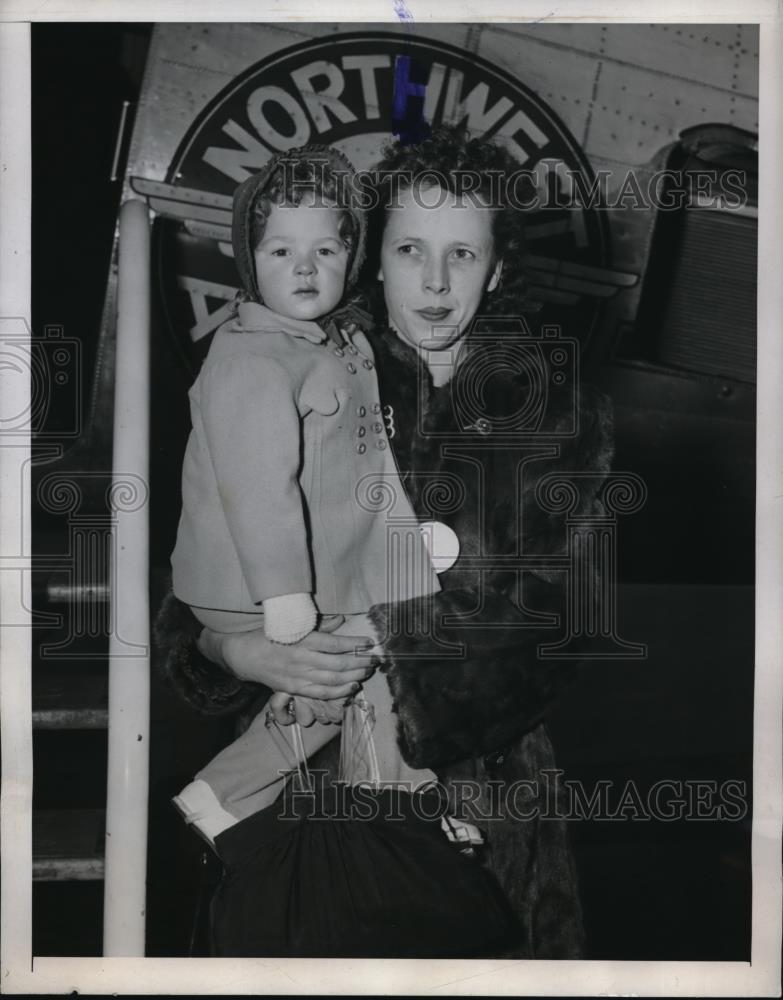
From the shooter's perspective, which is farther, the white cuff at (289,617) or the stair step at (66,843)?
the stair step at (66,843)

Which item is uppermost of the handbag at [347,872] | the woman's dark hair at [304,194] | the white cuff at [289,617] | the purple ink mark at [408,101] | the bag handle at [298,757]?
the purple ink mark at [408,101]

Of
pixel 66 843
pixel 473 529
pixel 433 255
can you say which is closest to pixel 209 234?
pixel 433 255

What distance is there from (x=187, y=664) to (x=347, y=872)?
46cm

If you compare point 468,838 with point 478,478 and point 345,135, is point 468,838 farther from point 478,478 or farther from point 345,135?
point 345,135

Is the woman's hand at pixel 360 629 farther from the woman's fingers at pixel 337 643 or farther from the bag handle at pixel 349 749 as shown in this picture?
the bag handle at pixel 349 749

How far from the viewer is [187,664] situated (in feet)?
6.05

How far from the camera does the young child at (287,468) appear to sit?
176 centimetres

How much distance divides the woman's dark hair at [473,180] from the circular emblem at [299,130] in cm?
3

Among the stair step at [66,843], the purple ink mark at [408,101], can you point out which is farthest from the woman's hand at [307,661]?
the purple ink mark at [408,101]

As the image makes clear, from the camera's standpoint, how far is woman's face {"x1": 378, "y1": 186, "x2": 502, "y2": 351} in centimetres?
183

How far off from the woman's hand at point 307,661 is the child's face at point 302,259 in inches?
22.0

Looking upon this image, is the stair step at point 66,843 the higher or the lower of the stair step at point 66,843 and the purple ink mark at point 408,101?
the lower

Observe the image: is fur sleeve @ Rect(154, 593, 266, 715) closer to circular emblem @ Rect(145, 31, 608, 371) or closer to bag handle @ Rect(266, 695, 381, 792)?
bag handle @ Rect(266, 695, 381, 792)

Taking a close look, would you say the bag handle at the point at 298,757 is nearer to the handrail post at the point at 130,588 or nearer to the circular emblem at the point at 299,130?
the handrail post at the point at 130,588
